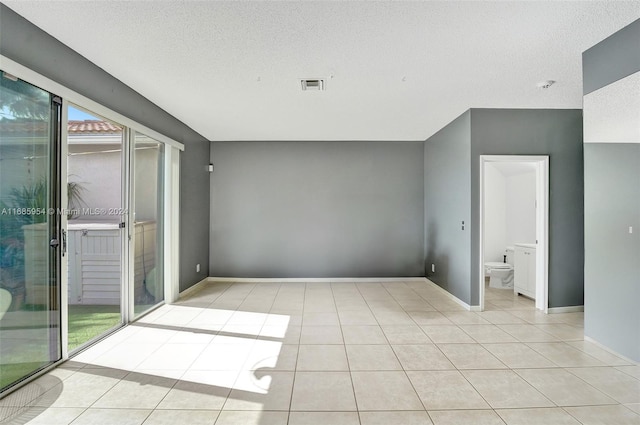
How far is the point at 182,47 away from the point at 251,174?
134 inches

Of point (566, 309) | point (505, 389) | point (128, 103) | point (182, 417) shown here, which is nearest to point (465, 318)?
point (566, 309)

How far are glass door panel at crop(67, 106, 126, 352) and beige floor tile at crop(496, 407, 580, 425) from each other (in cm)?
353

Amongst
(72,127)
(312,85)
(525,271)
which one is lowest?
(525,271)

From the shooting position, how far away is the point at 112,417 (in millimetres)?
1935

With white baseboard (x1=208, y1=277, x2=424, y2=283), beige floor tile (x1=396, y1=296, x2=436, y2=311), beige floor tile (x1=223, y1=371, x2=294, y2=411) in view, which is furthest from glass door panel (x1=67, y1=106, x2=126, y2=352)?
beige floor tile (x1=396, y1=296, x2=436, y2=311)

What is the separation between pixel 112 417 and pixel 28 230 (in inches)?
58.9

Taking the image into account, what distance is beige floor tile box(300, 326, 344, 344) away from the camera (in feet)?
10.2

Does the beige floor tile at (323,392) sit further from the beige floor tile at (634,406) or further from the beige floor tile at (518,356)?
the beige floor tile at (634,406)

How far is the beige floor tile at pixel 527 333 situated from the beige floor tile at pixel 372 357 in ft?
4.79

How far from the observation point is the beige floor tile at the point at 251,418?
1.88 metres

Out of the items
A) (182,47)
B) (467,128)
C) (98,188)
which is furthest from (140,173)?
(467,128)

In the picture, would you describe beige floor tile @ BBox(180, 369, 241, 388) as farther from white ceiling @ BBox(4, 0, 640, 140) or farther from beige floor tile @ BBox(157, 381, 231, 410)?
white ceiling @ BBox(4, 0, 640, 140)

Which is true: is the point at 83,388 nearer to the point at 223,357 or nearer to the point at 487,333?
the point at 223,357

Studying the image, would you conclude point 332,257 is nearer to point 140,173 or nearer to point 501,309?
point 501,309
